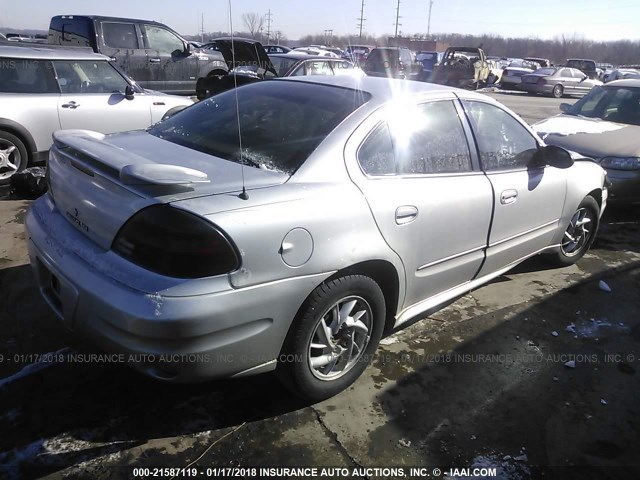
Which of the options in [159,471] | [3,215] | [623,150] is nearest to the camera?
[159,471]

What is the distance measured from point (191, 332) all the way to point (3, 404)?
119 cm

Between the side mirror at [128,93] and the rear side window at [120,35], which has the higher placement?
the rear side window at [120,35]

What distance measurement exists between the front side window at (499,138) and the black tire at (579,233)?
3.32 ft

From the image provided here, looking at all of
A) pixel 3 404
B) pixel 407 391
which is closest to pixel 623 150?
pixel 407 391

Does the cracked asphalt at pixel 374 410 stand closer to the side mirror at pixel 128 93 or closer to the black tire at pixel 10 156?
the black tire at pixel 10 156

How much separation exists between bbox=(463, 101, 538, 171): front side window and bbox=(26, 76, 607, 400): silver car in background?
0.01m

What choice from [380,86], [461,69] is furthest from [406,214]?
[461,69]

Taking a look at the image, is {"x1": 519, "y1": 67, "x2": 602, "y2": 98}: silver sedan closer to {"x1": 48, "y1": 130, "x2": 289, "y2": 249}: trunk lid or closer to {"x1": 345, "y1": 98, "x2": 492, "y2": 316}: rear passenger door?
{"x1": 345, "y1": 98, "x2": 492, "y2": 316}: rear passenger door

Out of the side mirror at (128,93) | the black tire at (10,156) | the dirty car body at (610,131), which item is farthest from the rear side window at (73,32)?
the dirty car body at (610,131)

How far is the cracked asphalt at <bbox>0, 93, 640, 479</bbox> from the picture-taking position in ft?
7.60

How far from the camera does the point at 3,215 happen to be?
5.01 m

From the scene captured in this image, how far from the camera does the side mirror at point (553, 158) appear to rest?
3746 millimetres

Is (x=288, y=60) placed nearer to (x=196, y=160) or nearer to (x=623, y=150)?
(x=623, y=150)

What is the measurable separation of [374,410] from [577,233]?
2936mm
